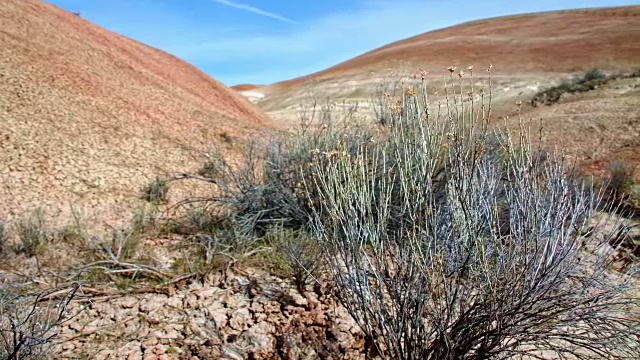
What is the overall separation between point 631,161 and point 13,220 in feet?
28.2

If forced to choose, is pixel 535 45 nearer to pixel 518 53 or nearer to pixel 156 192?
pixel 518 53

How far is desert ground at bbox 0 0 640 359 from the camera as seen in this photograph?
133 inches

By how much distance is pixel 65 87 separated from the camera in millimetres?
7926

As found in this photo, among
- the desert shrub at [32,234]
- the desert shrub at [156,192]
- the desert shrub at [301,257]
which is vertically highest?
the desert shrub at [32,234]

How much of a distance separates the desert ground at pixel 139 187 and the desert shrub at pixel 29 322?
6cm

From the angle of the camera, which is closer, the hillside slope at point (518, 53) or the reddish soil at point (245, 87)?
the hillside slope at point (518, 53)

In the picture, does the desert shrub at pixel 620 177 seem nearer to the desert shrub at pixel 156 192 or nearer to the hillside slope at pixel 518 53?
the desert shrub at pixel 156 192

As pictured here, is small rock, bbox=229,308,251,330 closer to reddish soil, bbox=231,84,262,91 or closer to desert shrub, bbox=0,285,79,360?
desert shrub, bbox=0,285,79,360

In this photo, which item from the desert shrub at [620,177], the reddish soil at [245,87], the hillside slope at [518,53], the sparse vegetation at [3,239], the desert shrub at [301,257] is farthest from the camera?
the reddish soil at [245,87]

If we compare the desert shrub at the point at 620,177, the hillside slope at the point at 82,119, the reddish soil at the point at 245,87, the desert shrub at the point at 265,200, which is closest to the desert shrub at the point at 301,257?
the desert shrub at the point at 265,200

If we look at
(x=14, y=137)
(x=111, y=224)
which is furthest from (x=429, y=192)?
(x=14, y=137)

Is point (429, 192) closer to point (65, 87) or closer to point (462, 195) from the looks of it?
point (462, 195)

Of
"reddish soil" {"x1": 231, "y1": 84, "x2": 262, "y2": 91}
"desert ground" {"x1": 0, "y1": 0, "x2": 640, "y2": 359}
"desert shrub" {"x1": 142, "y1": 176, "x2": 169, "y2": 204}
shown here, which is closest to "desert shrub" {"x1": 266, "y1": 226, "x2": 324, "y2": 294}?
"desert ground" {"x1": 0, "y1": 0, "x2": 640, "y2": 359}

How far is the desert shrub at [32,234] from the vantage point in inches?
178
